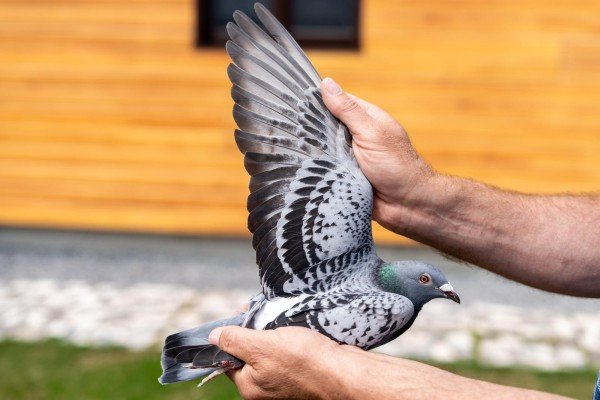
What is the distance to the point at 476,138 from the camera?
27.2ft

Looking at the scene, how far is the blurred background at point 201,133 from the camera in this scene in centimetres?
744

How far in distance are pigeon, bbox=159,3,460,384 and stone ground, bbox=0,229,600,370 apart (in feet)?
A: 12.6

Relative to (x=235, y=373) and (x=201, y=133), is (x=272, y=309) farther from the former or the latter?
(x=201, y=133)

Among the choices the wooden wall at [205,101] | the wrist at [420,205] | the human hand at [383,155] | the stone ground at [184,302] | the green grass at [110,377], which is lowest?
the stone ground at [184,302]

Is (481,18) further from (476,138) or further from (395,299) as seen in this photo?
(395,299)

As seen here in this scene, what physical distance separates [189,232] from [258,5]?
6.53 metres

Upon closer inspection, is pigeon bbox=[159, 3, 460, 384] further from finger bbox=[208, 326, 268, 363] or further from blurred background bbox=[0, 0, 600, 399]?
blurred background bbox=[0, 0, 600, 399]

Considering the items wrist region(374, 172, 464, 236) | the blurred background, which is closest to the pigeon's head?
wrist region(374, 172, 464, 236)

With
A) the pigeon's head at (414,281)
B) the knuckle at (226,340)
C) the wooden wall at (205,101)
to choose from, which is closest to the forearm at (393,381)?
the pigeon's head at (414,281)

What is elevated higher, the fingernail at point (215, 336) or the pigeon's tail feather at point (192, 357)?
the fingernail at point (215, 336)

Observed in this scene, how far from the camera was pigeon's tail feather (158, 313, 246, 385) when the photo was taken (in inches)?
98.2

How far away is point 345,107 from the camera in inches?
Result: 98.0

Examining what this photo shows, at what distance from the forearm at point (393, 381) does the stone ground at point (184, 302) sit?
3810mm

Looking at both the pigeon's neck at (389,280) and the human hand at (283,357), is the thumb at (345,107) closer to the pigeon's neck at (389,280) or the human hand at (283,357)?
the pigeon's neck at (389,280)
